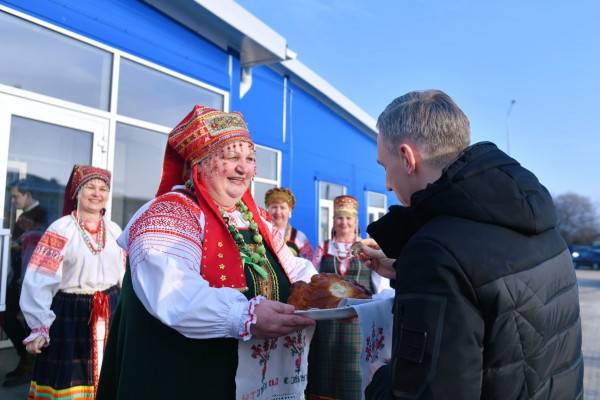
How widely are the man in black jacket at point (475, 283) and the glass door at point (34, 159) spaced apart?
3.63 meters

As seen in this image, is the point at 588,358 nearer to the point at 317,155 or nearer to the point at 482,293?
the point at 317,155

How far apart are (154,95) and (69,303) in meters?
2.73

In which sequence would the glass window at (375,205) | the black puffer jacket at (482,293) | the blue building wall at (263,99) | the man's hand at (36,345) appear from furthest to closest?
the glass window at (375,205) < the blue building wall at (263,99) < the man's hand at (36,345) < the black puffer jacket at (482,293)

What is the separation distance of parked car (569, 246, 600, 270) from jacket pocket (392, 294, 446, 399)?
95.0ft

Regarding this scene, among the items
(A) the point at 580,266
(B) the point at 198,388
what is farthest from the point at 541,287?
(A) the point at 580,266

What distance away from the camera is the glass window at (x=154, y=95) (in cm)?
480

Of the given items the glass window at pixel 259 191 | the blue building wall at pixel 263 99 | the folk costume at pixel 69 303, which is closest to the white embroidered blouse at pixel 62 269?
the folk costume at pixel 69 303

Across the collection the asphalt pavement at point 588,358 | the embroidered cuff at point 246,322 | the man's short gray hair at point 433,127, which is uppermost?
the man's short gray hair at point 433,127

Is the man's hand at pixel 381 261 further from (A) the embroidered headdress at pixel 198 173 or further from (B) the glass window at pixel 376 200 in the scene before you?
(B) the glass window at pixel 376 200

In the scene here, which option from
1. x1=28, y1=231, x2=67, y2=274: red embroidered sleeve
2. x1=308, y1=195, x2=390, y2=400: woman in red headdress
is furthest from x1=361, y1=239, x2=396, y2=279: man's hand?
x1=28, y1=231, x2=67, y2=274: red embroidered sleeve

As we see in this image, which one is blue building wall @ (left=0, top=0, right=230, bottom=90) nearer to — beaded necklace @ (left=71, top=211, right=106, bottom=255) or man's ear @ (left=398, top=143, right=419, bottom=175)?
beaded necklace @ (left=71, top=211, right=106, bottom=255)

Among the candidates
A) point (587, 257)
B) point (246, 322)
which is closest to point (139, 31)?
point (246, 322)

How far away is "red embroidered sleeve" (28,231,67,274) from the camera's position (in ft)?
10.2

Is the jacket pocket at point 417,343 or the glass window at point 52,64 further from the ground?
the glass window at point 52,64
